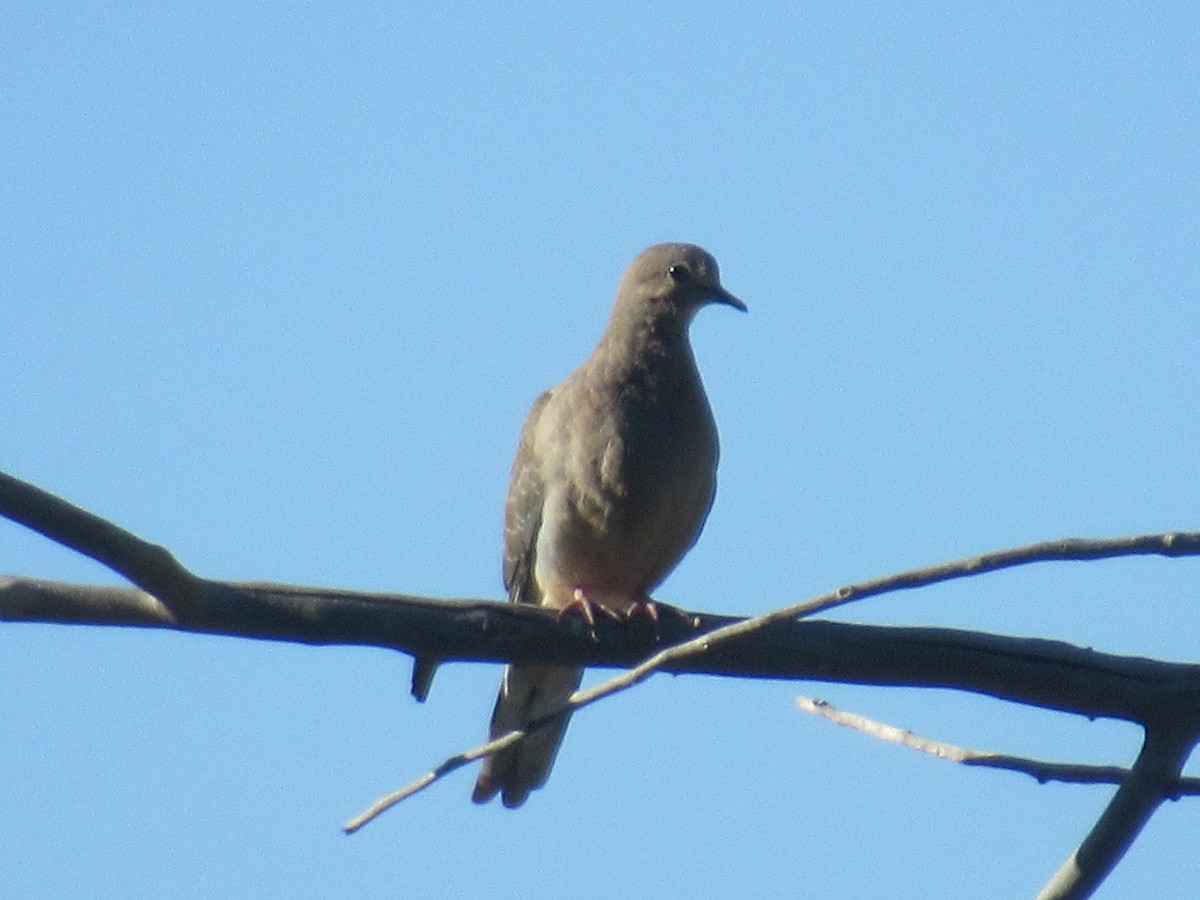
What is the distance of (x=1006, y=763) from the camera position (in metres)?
3.39

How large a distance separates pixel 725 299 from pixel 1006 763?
380 centimetres

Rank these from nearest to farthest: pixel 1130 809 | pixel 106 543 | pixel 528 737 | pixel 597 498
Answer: pixel 106 543 → pixel 1130 809 → pixel 528 737 → pixel 597 498

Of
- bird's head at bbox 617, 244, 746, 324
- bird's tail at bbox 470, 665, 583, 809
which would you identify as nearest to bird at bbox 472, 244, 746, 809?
bird's tail at bbox 470, 665, 583, 809

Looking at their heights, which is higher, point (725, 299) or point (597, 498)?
point (725, 299)

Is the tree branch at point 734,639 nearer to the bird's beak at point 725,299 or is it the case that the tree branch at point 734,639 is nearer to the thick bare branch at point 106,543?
the thick bare branch at point 106,543

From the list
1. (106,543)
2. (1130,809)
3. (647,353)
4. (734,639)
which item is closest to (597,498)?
(647,353)

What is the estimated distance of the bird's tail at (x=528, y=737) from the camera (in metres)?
5.91

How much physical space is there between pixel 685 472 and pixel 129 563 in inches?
126

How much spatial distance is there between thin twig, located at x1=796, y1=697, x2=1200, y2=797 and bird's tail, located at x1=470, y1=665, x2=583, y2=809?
7.30ft

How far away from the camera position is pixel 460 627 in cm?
358

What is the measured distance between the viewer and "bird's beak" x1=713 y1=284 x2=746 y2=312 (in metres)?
6.99

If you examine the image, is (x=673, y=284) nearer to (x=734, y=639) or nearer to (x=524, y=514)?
(x=524, y=514)

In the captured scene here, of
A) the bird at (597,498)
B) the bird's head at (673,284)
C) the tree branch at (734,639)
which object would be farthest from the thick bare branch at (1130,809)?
the bird's head at (673,284)

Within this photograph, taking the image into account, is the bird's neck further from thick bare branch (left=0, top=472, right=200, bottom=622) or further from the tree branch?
thick bare branch (left=0, top=472, right=200, bottom=622)
